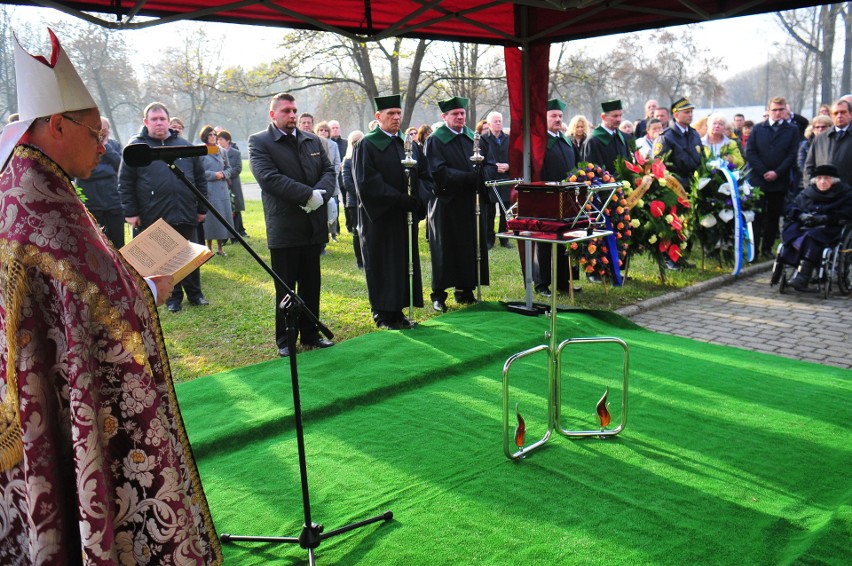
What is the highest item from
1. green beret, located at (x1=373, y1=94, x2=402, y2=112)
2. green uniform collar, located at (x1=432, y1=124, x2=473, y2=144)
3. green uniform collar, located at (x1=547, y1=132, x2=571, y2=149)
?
green beret, located at (x1=373, y1=94, x2=402, y2=112)

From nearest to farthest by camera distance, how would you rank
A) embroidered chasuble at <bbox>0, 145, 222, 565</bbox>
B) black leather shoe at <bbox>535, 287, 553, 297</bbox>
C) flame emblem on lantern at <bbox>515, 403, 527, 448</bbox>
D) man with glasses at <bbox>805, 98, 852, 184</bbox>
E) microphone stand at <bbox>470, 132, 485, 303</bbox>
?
embroidered chasuble at <bbox>0, 145, 222, 565</bbox> → flame emblem on lantern at <bbox>515, 403, 527, 448</bbox> → microphone stand at <bbox>470, 132, 485, 303</bbox> → black leather shoe at <bbox>535, 287, 553, 297</bbox> → man with glasses at <bbox>805, 98, 852, 184</bbox>

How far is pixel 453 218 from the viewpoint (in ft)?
27.0

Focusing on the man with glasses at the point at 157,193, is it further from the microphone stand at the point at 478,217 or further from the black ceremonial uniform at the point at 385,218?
the microphone stand at the point at 478,217

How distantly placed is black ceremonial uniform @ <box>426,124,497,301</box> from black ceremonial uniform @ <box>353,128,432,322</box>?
799mm

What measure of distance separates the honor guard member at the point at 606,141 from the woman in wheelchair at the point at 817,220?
2.26m

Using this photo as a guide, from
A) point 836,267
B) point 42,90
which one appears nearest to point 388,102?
point 42,90

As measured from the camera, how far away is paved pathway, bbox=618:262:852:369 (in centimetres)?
670

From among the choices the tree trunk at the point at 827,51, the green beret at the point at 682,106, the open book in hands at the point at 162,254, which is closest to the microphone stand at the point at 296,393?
the open book in hands at the point at 162,254

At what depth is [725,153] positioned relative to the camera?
33.7ft

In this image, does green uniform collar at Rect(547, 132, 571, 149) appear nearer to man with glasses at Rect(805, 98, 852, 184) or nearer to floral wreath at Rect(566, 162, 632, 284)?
floral wreath at Rect(566, 162, 632, 284)

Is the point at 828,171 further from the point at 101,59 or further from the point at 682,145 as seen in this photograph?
the point at 101,59

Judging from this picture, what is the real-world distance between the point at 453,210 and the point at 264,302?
104 inches

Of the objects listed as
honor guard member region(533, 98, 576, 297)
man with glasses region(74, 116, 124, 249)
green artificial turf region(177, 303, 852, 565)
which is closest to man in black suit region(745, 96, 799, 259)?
honor guard member region(533, 98, 576, 297)

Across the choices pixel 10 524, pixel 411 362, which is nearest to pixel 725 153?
pixel 411 362
